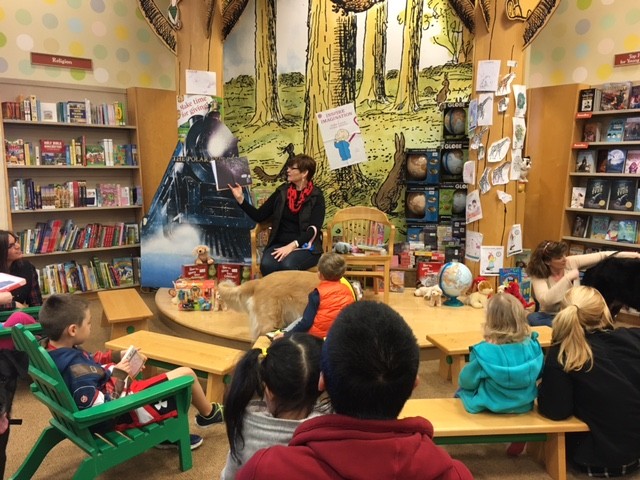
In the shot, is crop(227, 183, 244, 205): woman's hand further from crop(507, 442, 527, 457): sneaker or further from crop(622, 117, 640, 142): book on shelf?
crop(622, 117, 640, 142): book on shelf

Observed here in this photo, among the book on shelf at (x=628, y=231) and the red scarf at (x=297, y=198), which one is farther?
the book on shelf at (x=628, y=231)

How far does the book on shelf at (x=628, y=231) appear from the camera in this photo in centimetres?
490

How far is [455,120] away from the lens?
5230mm

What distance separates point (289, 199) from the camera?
452 centimetres

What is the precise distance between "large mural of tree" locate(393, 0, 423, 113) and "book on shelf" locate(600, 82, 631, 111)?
71.1 inches

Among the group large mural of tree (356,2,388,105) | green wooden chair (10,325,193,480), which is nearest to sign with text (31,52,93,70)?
large mural of tree (356,2,388,105)

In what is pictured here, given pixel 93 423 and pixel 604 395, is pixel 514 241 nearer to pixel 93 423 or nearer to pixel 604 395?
pixel 604 395

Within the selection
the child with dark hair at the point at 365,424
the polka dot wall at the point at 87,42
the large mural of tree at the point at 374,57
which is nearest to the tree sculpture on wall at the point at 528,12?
the large mural of tree at the point at 374,57

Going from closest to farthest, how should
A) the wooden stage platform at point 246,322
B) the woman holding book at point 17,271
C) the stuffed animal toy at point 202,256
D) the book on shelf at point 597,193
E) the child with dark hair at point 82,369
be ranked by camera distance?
the child with dark hair at point 82,369, the woman holding book at point 17,271, the wooden stage platform at point 246,322, the stuffed animal toy at point 202,256, the book on shelf at point 597,193

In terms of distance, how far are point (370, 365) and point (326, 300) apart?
2.10 m

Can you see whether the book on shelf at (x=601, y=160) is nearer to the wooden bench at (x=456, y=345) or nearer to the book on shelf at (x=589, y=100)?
the book on shelf at (x=589, y=100)

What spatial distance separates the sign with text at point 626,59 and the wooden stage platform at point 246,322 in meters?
2.83

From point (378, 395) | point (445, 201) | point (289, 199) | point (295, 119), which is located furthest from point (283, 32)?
point (378, 395)

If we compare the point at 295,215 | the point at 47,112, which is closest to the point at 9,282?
the point at 295,215
